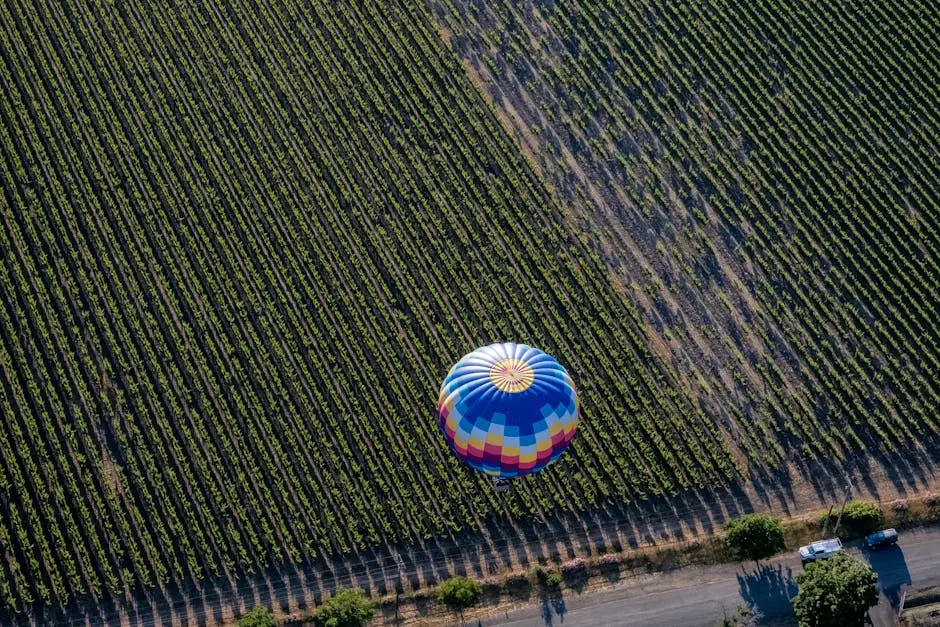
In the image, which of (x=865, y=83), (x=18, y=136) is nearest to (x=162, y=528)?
(x=18, y=136)

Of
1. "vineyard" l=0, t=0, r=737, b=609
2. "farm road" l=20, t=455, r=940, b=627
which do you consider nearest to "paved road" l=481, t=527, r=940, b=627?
"farm road" l=20, t=455, r=940, b=627

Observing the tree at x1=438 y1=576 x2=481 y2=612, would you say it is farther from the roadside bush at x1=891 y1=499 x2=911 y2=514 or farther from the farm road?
the roadside bush at x1=891 y1=499 x2=911 y2=514

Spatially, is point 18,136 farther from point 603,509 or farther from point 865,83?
point 865,83

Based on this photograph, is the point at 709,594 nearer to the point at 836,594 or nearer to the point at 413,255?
the point at 836,594

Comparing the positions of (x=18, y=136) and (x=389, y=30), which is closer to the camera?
(x=18, y=136)

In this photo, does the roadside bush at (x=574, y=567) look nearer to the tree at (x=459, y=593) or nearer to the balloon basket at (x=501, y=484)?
the tree at (x=459, y=593)

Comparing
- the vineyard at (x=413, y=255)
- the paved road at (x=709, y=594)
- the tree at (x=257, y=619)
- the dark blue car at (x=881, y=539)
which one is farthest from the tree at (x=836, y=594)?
the tree at (x=257, y=619)

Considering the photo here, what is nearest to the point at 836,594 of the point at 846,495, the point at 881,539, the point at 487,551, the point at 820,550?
the point at 820,550
